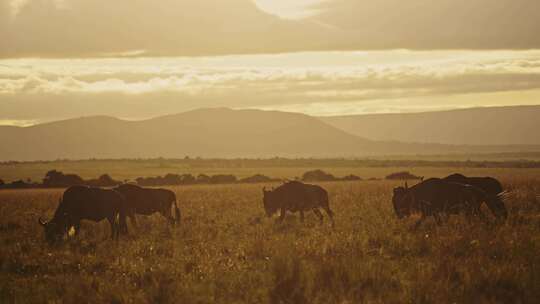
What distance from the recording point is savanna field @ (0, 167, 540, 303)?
11.8m

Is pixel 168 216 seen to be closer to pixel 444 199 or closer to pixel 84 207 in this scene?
pixel 84 207

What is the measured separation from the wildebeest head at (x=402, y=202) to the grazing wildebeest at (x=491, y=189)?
1264 mm

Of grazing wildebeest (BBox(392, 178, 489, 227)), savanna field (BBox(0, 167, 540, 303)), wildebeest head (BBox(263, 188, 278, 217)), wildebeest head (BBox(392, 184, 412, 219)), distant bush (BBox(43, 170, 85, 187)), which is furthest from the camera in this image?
distant bush (BBox(43, 170, 85, 187))

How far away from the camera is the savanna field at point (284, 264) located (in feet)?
38.6

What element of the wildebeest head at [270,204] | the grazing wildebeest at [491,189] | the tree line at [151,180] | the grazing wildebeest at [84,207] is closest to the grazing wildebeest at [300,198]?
the wildebeest head at [270,204]

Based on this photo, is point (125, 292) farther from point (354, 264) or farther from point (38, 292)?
point (354, 264)

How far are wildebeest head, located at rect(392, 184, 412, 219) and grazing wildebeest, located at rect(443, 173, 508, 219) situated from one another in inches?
49.7

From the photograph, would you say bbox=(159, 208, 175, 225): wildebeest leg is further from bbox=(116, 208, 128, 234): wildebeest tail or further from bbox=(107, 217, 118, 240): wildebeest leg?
bbox=(107, 217, 118, 240): wildebeest leg

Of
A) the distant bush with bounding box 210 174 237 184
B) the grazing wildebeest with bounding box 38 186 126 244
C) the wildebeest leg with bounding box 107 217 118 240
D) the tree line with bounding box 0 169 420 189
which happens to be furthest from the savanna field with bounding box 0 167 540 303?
the distant bush with bounding box 210 174 237 184

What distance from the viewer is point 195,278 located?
13.2 m

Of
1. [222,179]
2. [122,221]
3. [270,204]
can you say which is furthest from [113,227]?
[222,179]

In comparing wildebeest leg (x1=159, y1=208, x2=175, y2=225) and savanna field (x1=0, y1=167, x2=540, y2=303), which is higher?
wildebeest leg (x1=159, y1=208, x2=175, y2=225)

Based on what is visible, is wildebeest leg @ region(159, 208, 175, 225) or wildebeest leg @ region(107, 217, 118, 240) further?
wildebeest leg @ region(159, 208, 175, 225)

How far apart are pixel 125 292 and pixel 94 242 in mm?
6950
